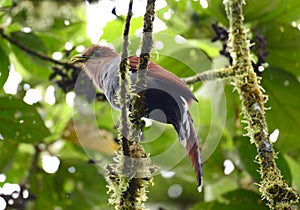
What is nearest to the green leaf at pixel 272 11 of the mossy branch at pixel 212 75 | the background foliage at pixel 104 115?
the background foliage at pixel 104 115

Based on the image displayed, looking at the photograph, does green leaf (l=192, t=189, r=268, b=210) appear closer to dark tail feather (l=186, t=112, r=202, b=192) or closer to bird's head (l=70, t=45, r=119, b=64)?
A: dark tail feather (l=186, t=112, r=202, b=192)

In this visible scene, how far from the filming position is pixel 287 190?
6.12 ft

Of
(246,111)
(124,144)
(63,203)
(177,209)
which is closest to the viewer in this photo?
(124,144)

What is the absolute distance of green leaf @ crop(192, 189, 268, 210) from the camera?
2.60 m

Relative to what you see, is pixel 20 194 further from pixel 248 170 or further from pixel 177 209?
pixel 177 209

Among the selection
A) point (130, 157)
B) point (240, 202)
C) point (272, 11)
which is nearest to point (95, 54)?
point (272, 11)

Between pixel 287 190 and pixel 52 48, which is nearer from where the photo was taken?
pixel 287 190

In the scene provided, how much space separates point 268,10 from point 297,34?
19 cm

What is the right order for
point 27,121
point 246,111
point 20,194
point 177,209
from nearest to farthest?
point 246,111 < point 27,121 < point 20,194 < point 177,209

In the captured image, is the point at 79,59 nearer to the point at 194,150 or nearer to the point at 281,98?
the point at 194,150

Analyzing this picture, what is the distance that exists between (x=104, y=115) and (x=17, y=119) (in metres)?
1.08

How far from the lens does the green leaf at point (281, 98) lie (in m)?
2.78

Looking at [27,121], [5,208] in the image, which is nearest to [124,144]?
[27,121]

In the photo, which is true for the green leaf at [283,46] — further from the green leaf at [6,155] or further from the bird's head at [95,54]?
the green leaf at [6,155]
